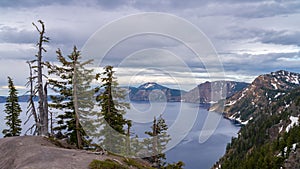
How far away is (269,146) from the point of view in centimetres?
13412

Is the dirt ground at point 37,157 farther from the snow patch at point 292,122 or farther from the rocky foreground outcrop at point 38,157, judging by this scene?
the snow patch at point 292,122

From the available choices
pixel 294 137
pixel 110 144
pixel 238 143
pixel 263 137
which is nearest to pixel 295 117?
pixel 263 137

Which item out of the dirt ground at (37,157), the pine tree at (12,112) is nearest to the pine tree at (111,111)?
the dirt ground at (37,157)

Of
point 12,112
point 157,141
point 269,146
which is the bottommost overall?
point 269,146

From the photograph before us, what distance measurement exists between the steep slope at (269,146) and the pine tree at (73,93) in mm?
96247

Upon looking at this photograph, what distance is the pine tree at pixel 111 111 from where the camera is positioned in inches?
959

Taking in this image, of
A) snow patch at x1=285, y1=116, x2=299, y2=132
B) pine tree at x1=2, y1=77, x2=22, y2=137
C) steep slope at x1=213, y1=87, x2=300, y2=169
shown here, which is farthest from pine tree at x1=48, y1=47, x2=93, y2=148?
snow patch at x1=285, y1=116, x2=299, y2=132

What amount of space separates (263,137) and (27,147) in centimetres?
19123

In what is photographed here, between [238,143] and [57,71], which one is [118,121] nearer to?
[57,71]

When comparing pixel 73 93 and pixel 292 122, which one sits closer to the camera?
pixel 73 93

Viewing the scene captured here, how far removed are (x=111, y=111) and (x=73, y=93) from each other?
470 centimetres

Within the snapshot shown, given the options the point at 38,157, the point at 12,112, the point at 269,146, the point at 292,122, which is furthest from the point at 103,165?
the point at 292,122

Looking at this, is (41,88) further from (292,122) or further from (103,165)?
(292,122)

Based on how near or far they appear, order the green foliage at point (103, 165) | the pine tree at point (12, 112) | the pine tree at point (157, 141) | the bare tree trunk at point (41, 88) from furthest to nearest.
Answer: the pine tree at point (12, 112)
the pine tree at point (157, 141)
the bare tree trunk at point (41, 88)
the green foliage at point (103, 165)
